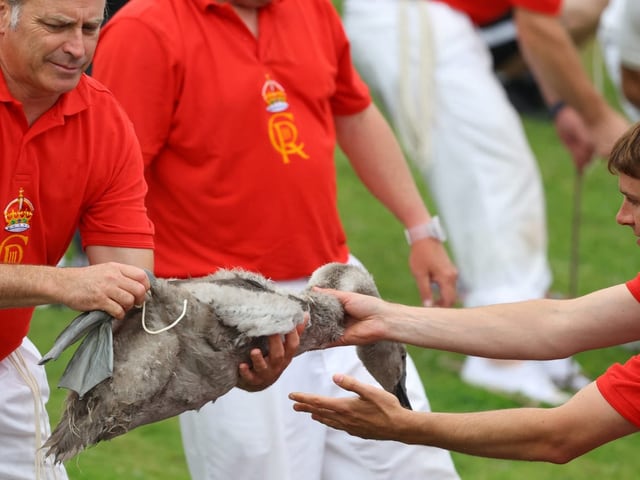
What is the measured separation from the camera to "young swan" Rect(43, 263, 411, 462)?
314 cm

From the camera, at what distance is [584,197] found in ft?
35.5

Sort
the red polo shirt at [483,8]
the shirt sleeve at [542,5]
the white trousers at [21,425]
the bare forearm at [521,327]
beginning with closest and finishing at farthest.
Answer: the white trousers at [21,425] < the bare forearm at [521,327] < the shirt sleeve at [542,5] < the red polo shirt at [483,8]

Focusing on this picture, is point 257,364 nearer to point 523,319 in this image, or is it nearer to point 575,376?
point 523,319

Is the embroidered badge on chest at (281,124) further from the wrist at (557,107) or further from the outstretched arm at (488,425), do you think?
the wrist at (557,107)

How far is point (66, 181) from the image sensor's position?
3.49 meters

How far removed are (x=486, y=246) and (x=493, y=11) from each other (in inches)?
54.2

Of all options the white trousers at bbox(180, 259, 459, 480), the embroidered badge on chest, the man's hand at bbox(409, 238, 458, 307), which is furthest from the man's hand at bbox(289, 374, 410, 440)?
the man's hand at bbox(409, 238, 458, 307)

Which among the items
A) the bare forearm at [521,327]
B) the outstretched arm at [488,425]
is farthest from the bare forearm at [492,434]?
the bare forearm at [521,327]

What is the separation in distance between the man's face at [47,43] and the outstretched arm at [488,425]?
3.52ft

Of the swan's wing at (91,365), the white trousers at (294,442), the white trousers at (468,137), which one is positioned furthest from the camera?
the white trousers at (468,137)

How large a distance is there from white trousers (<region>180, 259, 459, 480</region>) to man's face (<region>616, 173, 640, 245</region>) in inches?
41.8

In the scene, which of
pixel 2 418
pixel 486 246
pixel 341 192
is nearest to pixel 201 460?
pixel 2 418

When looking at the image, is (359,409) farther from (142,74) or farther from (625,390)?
(142,74)

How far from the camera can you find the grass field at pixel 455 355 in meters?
5.86
